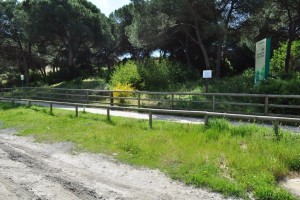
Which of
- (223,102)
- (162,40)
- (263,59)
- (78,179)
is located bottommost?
(78,179)

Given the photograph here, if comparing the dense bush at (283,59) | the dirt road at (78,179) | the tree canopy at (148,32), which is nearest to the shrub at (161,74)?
the tree canopy at (148,32)

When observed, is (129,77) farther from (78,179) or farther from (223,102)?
(78,179)

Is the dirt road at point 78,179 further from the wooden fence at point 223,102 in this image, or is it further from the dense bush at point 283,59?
the dense bush at point 283,59

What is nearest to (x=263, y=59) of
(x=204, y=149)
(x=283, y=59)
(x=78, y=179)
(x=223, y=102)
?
(x=223, y=102)

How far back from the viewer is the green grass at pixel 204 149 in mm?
5895

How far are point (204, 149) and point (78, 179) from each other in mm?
2785

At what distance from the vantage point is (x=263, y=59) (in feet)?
47.1

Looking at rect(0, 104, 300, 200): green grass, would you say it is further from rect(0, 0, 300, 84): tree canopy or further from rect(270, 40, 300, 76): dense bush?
rect(270, 40, 300, 76): dense bush

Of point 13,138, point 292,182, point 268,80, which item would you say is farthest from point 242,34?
point 292,182

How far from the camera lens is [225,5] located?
25.9 metres

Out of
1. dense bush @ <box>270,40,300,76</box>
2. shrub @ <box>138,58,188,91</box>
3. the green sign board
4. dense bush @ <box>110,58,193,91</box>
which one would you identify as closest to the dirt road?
the green sign board

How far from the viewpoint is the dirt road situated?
557 cm

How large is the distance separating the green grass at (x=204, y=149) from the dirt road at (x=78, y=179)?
1.34 ft

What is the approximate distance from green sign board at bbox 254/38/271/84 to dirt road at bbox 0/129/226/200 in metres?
8.96
